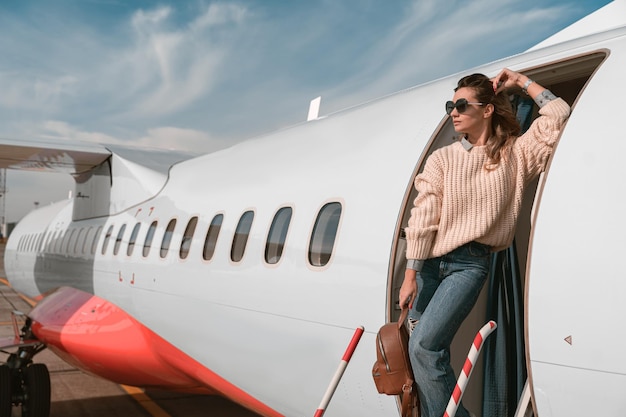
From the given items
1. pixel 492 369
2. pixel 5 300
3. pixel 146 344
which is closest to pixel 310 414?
pixel 492 369

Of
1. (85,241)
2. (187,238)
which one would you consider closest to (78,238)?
(85,241)

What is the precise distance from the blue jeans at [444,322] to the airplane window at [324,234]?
1.00m

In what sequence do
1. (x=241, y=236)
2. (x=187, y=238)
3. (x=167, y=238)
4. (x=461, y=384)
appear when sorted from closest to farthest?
(x=461, y=384) → (x=241, y=236) → (x=187, y=238) → (x=167, y=238)

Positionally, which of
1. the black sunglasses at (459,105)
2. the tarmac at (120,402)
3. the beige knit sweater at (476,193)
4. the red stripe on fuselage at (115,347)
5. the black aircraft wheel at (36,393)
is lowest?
the tarmac at (120,402)

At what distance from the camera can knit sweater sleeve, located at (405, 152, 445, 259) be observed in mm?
2684

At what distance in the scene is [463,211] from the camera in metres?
2.71

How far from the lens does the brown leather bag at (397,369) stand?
2.74 metres

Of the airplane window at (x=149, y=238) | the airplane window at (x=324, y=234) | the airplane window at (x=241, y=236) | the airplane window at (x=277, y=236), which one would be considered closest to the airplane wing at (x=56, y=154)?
the airplane window at (x=149, y=238)

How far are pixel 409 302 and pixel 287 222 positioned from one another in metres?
1.66

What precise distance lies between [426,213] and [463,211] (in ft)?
0.54

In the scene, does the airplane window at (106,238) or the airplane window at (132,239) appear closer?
the airplane window at (132,239)

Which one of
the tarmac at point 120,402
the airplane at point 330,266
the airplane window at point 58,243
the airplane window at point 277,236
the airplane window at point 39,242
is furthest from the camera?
the airplane window at point 39,242

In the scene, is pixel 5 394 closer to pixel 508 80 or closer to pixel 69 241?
pixel 69 241

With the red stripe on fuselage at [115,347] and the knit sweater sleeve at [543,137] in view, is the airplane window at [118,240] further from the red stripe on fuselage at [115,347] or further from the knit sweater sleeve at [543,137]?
the knit sweater sleeve at [543,137]
